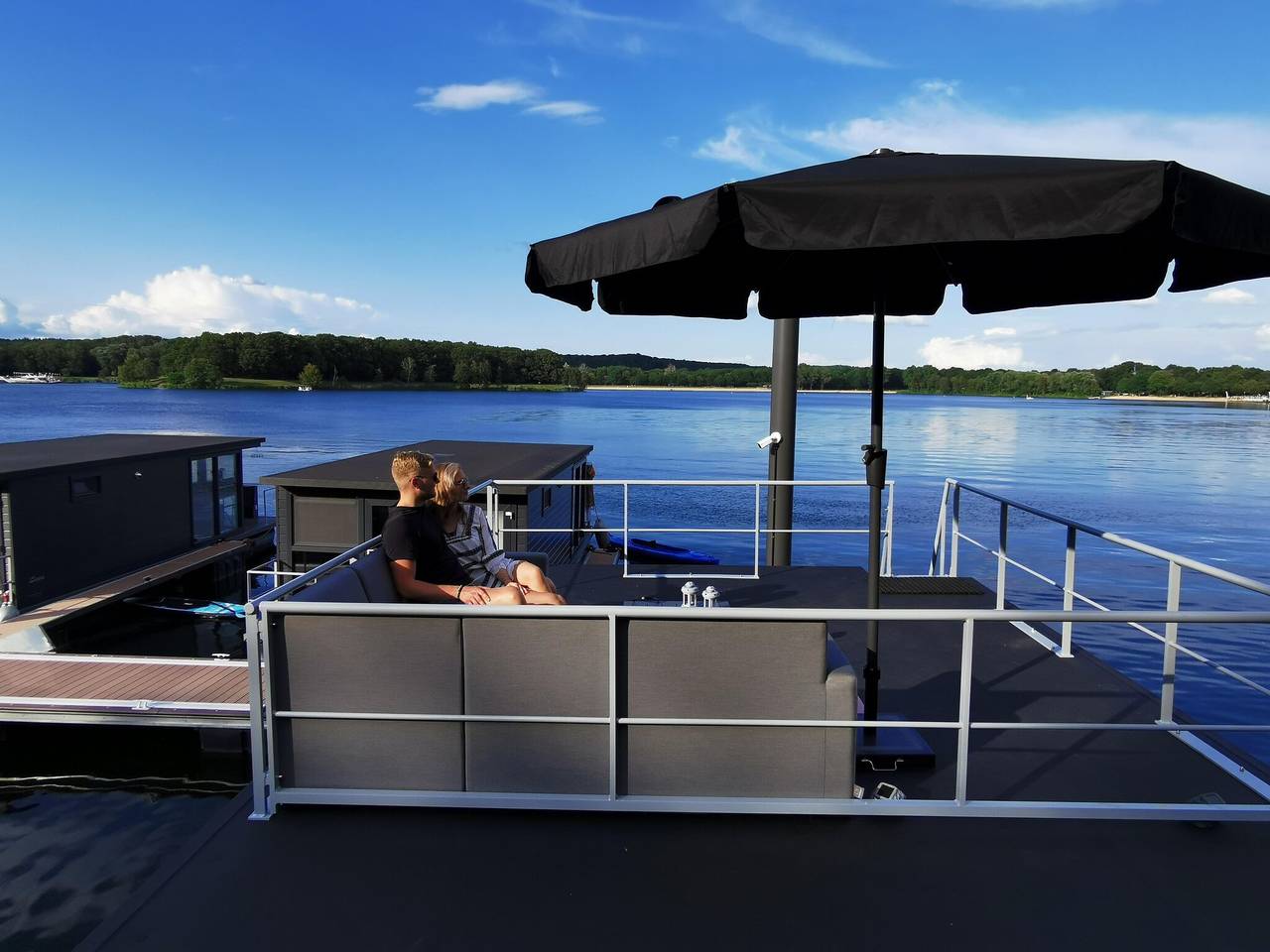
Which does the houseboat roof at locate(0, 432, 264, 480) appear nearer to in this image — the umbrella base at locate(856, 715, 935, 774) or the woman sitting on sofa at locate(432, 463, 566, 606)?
the woman sitting on sofa at locate(432, 463, 566, 606)

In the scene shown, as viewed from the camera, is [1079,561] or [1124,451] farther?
[1124,451]

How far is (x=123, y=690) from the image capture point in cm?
991

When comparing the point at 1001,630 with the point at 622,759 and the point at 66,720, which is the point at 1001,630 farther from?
the point at 66,720

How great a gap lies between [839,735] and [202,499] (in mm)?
19362

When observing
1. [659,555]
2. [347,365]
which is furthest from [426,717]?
[347,365]

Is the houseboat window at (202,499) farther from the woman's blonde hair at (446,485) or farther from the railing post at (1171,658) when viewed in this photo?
the railing post at (1171,658)

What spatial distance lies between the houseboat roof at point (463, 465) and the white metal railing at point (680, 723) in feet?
35.1

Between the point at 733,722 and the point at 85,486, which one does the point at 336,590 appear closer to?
the point at 733,722

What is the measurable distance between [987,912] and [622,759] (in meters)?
1.31

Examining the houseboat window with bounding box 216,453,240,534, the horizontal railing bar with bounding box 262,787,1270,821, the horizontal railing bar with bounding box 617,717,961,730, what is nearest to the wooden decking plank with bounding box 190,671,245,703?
the horizontal railing bar with bounding box 262,787,1270,821

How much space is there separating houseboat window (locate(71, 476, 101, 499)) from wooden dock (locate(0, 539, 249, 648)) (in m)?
1.69

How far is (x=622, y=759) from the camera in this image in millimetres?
3156

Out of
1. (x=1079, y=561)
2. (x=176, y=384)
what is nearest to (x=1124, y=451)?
(x=1079, y=561)

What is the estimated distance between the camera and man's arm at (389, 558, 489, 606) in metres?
4.24
